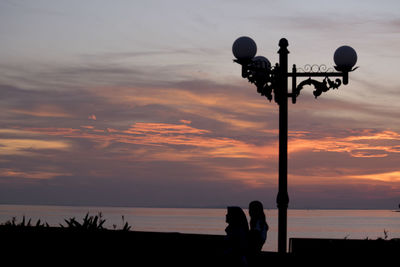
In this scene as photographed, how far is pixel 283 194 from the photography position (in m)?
13.1

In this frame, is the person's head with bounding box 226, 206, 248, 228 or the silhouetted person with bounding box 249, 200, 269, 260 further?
the silhouetted person with bounding box 249, 200, 269, 260

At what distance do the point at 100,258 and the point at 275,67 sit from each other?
5.15 metres

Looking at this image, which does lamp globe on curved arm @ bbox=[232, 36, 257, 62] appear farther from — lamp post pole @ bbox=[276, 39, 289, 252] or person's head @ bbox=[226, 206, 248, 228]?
person's head @ bbox=[226, 206, 248, 228]

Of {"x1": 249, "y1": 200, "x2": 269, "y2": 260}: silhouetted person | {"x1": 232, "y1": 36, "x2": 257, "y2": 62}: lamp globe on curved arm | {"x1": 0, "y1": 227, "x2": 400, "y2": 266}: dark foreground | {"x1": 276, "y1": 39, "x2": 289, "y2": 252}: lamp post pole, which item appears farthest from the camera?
Result: {"x1": 232, "y1": 36, "x2": 257, "y2": 62}: lamp globe on curved arm

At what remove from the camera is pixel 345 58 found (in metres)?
14.1

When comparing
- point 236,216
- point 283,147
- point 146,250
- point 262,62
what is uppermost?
point 262,62

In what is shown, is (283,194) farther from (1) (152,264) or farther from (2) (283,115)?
(1) (152,264)

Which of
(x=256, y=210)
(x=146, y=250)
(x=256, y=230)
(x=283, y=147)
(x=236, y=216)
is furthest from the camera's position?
(x=283, y=147)

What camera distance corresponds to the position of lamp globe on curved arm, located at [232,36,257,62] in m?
13.6

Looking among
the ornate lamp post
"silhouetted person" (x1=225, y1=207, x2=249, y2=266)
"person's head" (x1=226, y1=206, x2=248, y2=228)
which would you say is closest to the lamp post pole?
the ornate lamp post

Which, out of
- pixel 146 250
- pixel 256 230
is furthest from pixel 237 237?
pixel 146 250

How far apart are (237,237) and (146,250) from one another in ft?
10.1

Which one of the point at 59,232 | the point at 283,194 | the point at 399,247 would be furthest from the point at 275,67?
the point at 59,232

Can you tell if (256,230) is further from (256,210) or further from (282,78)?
(282,78)
